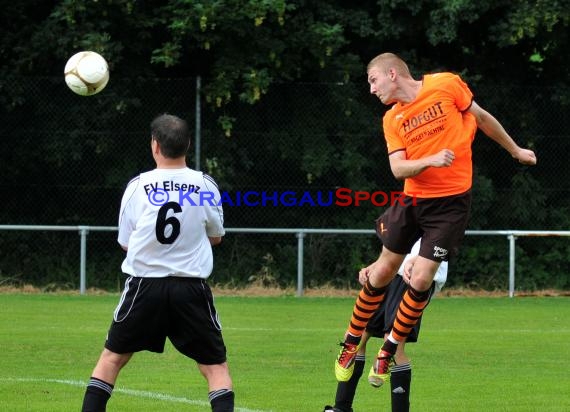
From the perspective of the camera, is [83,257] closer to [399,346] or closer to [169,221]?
[399,346]

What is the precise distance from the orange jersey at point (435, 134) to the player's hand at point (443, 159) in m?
0.33

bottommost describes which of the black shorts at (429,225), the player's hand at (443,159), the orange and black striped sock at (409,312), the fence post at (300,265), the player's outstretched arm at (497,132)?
the fence post at (300,265)

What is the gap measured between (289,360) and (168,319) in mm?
5127

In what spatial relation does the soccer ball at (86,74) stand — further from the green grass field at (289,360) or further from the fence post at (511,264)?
the fence post at (511,264)

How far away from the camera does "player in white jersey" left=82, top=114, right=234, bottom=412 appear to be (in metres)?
6.69

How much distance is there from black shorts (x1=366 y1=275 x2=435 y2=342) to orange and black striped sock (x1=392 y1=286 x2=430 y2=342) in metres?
0.46

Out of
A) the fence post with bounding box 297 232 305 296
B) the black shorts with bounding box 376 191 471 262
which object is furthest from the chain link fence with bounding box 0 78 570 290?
the black shorts with bounding box 376 191 471 262

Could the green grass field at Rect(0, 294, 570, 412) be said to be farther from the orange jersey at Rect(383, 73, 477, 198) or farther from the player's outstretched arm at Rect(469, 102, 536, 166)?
the player's outstretched arm at Rect(469, 102, 536, 166)

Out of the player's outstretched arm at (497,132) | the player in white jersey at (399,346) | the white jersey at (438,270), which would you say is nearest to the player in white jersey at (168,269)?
the player in white jersey at (399,346)

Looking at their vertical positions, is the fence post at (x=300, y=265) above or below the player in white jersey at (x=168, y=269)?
below

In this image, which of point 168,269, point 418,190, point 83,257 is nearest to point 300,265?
point 83,257

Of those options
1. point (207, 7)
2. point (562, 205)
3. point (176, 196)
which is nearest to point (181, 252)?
point (176, 196)

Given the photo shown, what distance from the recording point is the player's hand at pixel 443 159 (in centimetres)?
761

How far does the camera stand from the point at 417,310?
26.0 ft
